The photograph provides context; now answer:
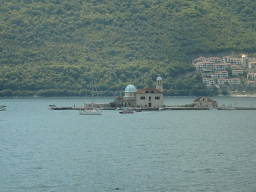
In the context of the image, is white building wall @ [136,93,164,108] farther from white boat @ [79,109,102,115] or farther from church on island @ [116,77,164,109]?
white boat @ [79,109,102,115]

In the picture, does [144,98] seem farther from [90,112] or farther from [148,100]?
[90,112]

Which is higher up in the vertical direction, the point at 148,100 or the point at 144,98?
the point at 144,98

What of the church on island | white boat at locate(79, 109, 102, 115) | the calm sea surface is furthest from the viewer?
the church on island

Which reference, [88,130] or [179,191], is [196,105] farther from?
[179,191]

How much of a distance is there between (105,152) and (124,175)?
45.8ft

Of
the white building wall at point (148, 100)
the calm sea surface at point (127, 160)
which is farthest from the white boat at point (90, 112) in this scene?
the calm sea surface at point (127, 160)

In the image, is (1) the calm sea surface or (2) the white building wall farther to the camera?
(2) the white building wall

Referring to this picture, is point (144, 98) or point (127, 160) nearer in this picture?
point (127, 160)

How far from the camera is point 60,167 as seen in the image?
180 ft

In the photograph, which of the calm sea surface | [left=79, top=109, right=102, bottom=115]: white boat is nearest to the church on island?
[left=79, top=109, right=102, bottom=115]: white boat

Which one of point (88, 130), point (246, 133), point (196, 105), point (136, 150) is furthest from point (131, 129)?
point (196, 105)

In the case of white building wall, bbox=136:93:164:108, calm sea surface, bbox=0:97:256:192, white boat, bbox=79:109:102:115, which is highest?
white building wall, bbox=136:93:164:108

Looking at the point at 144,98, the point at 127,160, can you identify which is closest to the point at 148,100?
the point at 144,98

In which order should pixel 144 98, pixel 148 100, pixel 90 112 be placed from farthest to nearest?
pixel 148 100, pixel 144 98, pixel 90 112
